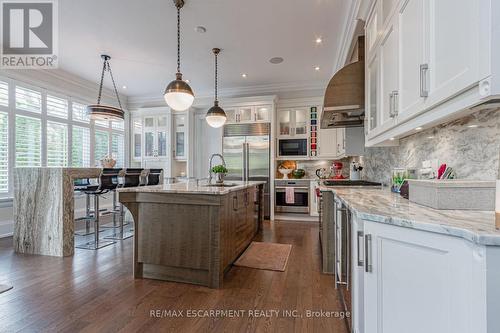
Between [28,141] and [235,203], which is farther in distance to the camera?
[28,141]

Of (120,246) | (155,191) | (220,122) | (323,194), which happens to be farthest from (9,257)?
(323,194)

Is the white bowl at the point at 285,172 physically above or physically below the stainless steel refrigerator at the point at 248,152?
below

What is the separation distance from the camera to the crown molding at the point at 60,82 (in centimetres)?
441

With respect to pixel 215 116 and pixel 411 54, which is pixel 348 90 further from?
pixel 215 116

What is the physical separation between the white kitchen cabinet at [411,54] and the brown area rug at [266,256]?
2.04 m

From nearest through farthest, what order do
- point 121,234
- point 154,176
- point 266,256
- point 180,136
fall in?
point 266,256 → point 121,234 → point 154,176 → point 180,136

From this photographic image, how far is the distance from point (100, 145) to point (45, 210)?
2970 mm

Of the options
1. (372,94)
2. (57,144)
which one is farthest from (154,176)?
(372,94)

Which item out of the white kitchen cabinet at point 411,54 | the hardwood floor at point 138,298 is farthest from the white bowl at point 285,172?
the white kitchen cabinet at point 411,54

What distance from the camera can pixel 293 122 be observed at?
5660mm

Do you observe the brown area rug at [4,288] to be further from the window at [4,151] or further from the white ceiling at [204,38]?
the white ceiling at [204,38]

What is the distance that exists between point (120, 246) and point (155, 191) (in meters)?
1.69

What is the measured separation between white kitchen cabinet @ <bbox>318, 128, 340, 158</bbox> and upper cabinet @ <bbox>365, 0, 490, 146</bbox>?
331cm

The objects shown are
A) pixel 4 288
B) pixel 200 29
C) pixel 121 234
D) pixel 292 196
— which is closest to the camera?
pixel 4 288
